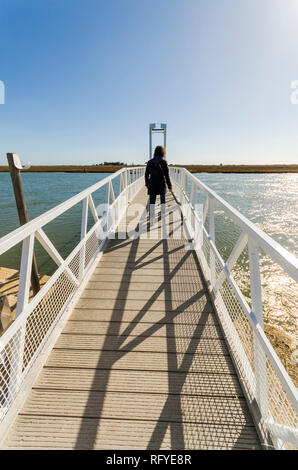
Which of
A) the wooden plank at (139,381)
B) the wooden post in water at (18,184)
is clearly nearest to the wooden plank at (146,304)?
the wooden plank at (139,381)

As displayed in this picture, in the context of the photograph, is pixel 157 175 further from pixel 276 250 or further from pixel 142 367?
pixel 276 250

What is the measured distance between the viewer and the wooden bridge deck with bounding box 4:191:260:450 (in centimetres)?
137

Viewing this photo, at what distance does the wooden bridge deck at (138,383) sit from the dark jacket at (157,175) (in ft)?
8.84

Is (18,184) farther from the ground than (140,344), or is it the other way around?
(18,184)

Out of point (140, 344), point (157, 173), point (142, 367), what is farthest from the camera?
Result: point (157, 173)

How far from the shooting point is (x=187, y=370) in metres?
1.78

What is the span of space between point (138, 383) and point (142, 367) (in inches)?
5.2

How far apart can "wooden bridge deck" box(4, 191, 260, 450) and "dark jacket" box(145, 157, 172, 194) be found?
269 cm

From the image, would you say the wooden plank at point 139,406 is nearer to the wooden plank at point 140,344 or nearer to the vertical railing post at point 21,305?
the vertical railing post at point 21,305

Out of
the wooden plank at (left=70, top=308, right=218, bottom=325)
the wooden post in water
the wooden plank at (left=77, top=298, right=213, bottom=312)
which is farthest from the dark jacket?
the wooden post in water

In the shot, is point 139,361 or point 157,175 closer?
point 139,361

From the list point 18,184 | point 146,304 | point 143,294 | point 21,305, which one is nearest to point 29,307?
point 21,305

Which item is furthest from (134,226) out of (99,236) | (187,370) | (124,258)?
(187,370)

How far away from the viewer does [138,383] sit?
1.69 m
